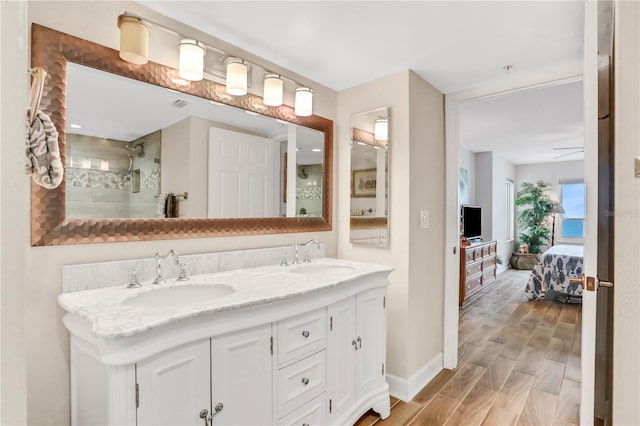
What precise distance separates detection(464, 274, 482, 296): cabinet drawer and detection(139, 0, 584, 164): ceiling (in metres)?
2.95

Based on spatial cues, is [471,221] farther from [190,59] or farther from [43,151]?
[43,151]

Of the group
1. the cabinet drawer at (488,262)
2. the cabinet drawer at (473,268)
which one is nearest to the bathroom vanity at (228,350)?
the cabinet drawer at (473,268)

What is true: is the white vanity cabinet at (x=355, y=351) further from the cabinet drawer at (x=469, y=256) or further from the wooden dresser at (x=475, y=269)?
the cabinet drawer at (x=469, y=256)

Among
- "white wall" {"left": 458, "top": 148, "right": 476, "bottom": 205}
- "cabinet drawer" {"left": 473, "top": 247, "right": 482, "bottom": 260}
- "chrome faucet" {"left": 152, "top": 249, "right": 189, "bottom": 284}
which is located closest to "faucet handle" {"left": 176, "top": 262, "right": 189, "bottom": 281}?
"chrome faucet" {"left": 152, "top": 249, "right": 189, "bottom": 284}

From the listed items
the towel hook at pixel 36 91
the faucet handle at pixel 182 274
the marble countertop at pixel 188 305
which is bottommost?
the marble countertop at pixel 188 305

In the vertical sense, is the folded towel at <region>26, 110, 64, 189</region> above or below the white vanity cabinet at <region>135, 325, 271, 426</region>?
above

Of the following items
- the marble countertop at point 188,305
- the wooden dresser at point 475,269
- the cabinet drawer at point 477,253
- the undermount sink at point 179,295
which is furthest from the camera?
the cabinet drawer at point 477,253

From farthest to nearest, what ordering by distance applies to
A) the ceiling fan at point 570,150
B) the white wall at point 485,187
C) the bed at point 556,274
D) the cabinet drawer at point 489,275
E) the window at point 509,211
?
the window at point 509,211
the white wall at point 485,187
the ceiling fan at point 570,150
the cabinet drawer at point 489,275
the bed at point 556,274

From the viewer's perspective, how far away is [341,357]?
174 cm

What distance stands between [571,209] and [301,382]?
7836 millimetres

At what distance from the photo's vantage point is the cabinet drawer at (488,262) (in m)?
5.32

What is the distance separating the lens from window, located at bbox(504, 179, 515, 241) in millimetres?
7371

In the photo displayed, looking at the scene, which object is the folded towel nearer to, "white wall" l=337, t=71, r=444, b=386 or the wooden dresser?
"white wall" l=337, t=71, r=444, b=386

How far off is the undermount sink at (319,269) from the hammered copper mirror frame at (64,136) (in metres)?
0.39
